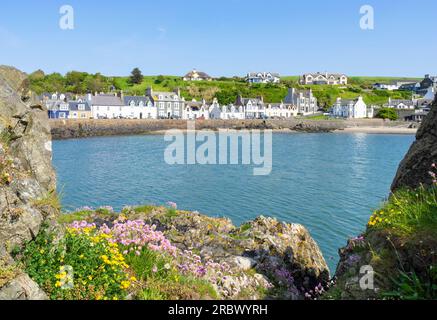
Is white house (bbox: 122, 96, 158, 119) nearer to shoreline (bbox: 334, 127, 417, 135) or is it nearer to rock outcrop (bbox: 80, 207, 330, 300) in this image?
shoreline (bbox: 334, 127, 417, 135)

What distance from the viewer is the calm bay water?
94.4ft

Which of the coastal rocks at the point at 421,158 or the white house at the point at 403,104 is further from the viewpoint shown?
the white house at the point at 403,104

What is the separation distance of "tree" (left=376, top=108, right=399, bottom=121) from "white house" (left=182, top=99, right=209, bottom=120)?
235 feet

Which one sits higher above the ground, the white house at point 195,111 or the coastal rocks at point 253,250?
the white house at point 195,111

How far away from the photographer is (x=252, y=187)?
39531 mm

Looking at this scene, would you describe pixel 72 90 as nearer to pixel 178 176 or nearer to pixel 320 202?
pixel 178 176

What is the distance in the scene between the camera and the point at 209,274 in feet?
33.5

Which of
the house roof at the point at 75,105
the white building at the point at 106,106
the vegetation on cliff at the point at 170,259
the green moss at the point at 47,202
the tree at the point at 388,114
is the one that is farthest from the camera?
the tree at the point at 388,114

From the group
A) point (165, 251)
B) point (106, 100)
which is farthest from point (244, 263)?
point (106, 100)

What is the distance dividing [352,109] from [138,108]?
8907 centimetres

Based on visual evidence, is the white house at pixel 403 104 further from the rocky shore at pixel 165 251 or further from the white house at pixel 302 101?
the rocky shore at pixel 165 251

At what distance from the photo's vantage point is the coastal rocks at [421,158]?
1095 cm

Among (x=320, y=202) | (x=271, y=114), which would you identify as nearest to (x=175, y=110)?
(x=271, y=114)

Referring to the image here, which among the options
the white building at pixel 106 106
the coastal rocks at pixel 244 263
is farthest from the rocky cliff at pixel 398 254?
the white building at pixel 106 106
